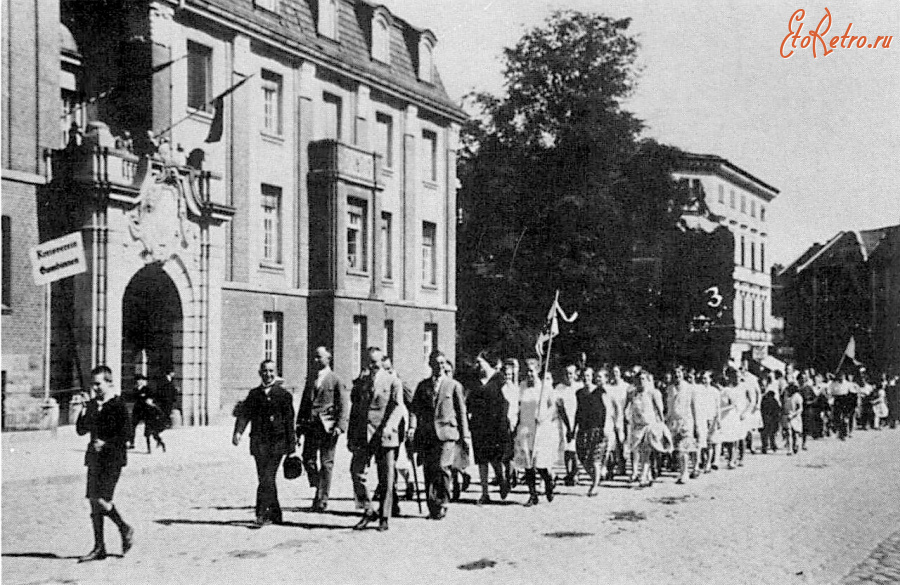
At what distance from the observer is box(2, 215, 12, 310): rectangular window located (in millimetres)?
16719

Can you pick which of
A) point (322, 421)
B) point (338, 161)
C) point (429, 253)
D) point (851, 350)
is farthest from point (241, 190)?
point (851, 350)

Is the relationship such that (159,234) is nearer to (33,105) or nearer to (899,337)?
(33,105)

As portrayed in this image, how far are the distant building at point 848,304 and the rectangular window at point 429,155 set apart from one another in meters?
11.9

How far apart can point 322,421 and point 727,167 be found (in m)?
12.6

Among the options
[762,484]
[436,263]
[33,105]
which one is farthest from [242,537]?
[436,263]

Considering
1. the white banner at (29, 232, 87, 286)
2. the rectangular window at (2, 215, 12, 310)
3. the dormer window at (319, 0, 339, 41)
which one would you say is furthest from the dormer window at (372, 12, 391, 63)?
the white banner at (29, 232, 87, 286)

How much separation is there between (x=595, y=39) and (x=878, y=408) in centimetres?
1587

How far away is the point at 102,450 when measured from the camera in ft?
29.0

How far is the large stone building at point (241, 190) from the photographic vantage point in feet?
65.1

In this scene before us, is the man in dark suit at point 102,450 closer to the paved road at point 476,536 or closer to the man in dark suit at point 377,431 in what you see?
the paved road at point 476,536

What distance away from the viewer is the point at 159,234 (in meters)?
21.3

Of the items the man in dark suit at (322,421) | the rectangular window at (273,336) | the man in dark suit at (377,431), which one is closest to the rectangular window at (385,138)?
the rectangular window at (273,336)

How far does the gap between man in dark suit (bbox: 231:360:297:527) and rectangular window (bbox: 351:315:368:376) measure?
1771cm

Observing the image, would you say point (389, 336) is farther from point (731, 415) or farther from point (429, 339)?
point (731, 415)
